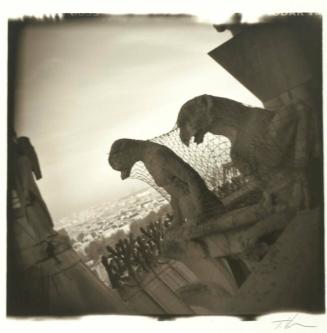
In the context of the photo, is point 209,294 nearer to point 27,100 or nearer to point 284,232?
point 284,232

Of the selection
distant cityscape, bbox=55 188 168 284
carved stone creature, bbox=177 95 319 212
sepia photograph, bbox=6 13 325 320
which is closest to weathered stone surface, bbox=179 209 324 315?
sepia photograph, bbox=6 13 325 320

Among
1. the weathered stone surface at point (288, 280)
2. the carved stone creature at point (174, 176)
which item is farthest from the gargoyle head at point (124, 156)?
the weathered stone surface at point (288, 280)

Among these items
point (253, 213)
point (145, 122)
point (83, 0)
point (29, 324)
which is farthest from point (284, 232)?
point (83, 0)

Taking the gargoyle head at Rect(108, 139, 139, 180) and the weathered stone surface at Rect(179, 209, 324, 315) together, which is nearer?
the weathered stone surface at Rect(179, 209, 324, 315)

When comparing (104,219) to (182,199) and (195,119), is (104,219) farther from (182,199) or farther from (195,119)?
(195,119)

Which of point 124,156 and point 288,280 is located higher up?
point 124,156
